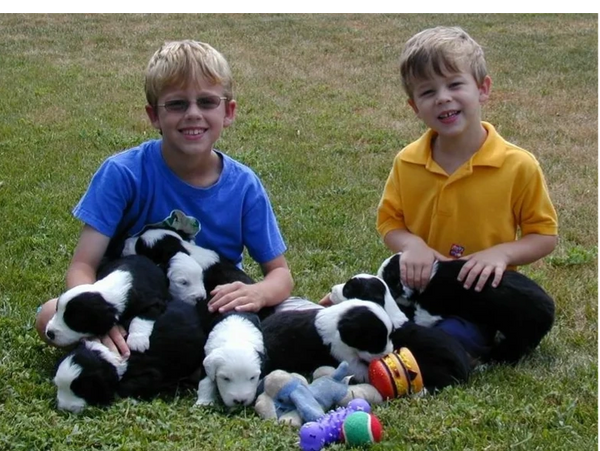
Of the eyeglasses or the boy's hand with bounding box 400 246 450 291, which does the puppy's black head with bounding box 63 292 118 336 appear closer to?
the eyeglasses

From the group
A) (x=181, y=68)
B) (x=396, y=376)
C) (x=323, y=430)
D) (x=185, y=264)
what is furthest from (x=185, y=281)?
(x=323, y=430)

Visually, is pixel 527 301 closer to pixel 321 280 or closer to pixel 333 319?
pixel 333 319

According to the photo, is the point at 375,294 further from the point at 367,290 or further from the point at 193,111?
the point at 193,111

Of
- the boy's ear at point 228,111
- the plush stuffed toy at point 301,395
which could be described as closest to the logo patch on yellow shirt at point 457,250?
the plush stuffed toy at point 301,395

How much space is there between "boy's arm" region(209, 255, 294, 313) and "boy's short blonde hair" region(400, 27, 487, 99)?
112cm

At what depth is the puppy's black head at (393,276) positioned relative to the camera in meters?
4.19

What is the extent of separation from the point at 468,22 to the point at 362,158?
10.3m

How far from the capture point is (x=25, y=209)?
643 cm

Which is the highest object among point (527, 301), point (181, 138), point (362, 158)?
point (181, 138)

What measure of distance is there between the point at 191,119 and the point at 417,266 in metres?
1.26

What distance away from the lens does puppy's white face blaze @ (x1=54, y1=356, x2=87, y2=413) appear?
135 inches

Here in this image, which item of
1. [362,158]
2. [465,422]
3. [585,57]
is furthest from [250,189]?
[585,57]

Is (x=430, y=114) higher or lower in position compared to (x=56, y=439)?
higher

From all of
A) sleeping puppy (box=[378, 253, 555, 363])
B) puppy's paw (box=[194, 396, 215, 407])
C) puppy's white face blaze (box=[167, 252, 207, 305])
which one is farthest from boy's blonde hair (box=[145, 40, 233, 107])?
puppy's paw (box=[194, 396, 215, 407])
